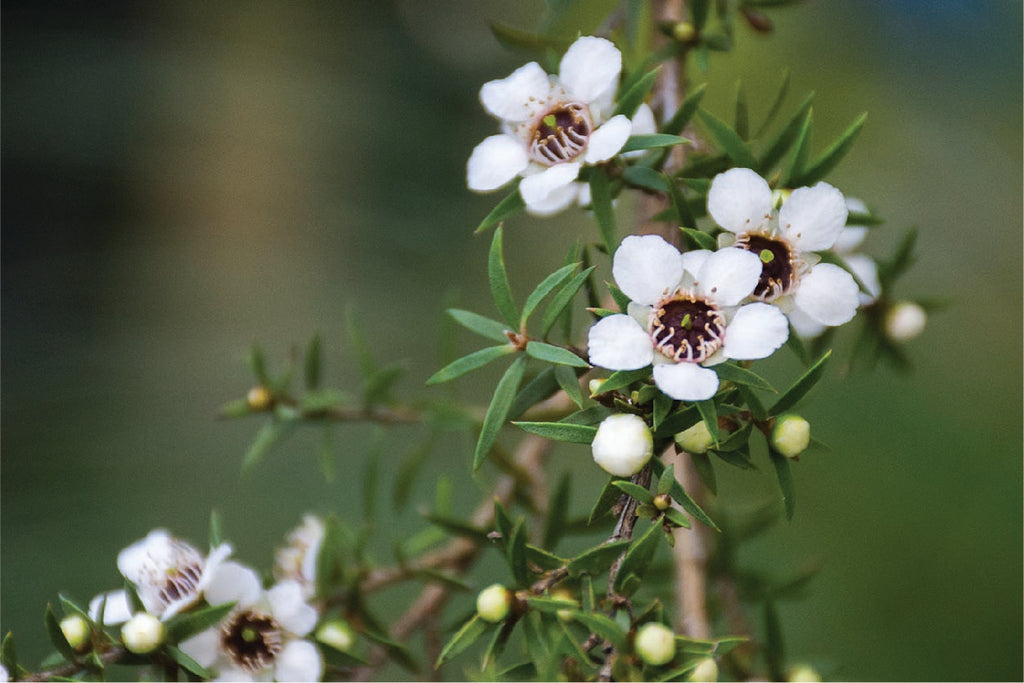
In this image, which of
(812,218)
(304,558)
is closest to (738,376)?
(812,218)

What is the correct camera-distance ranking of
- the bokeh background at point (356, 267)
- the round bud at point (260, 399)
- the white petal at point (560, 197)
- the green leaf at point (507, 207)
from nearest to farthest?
1. the green leaf at point (507, 207)
2. the white petal at point (560, 197)
3. the round bud at point (260, 399)
4. the bokeh background at point (356, 267)

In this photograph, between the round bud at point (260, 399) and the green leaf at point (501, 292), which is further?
the round bud at point (260, 399)

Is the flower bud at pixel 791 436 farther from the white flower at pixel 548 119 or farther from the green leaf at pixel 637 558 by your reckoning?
the white flower at pixel 548 119

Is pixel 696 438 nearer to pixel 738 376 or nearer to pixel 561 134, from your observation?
pixel 738 376

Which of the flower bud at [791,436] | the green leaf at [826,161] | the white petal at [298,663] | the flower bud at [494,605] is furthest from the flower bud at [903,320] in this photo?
the white petal at [298,663]

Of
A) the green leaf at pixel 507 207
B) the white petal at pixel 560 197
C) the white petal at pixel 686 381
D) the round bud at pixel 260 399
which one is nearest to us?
the white petal at pixel 686 381

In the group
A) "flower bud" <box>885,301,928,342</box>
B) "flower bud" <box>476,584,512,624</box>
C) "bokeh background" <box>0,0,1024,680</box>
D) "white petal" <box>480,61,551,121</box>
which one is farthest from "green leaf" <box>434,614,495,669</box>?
"bokeh background" <box>0,0,1024,680</box>

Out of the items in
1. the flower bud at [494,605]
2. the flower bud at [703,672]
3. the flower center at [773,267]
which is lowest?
the flower bud at [703,672]

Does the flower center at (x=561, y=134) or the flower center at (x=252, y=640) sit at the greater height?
the flower center at (x=561, y=134)
